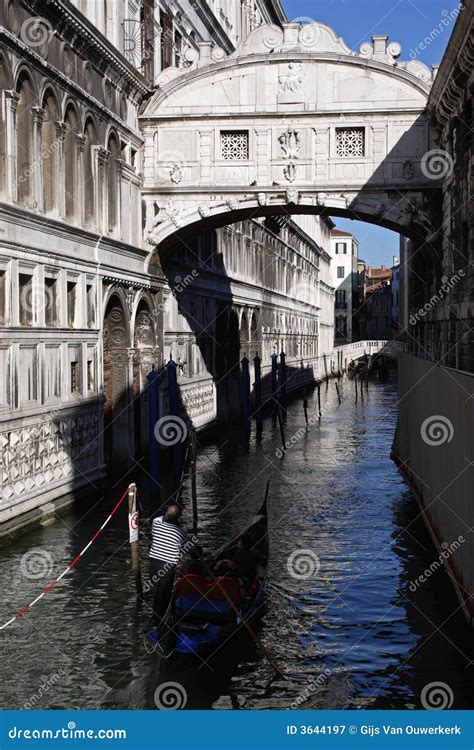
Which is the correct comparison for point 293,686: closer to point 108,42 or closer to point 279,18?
point 108,42

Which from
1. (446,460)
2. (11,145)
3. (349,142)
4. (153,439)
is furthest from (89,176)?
(446,460)

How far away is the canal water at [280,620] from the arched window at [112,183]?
205 inches

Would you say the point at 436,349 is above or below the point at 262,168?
below

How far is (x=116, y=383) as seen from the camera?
19.4 metres

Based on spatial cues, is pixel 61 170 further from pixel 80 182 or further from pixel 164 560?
pixel 164 560

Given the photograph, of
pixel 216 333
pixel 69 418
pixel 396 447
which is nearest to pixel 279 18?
pixel 216 333

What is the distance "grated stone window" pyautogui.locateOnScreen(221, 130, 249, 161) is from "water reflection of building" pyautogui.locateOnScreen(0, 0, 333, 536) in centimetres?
175

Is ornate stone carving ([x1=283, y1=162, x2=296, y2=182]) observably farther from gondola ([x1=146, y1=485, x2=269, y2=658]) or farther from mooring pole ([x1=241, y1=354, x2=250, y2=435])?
gondola ([x1=146, y1=485, x2=269, y2=658])

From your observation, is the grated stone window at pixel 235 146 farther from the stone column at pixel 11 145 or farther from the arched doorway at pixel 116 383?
the stone column at pixel 11 145

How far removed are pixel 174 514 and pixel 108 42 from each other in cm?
1042

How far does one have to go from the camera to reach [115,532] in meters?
14.6

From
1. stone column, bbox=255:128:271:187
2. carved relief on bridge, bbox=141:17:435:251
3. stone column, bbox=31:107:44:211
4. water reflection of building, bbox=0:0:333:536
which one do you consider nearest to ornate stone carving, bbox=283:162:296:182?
carved relief on bridge, bbox=141:17:435:251

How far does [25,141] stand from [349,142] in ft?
24.7

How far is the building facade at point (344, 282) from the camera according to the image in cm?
9012
